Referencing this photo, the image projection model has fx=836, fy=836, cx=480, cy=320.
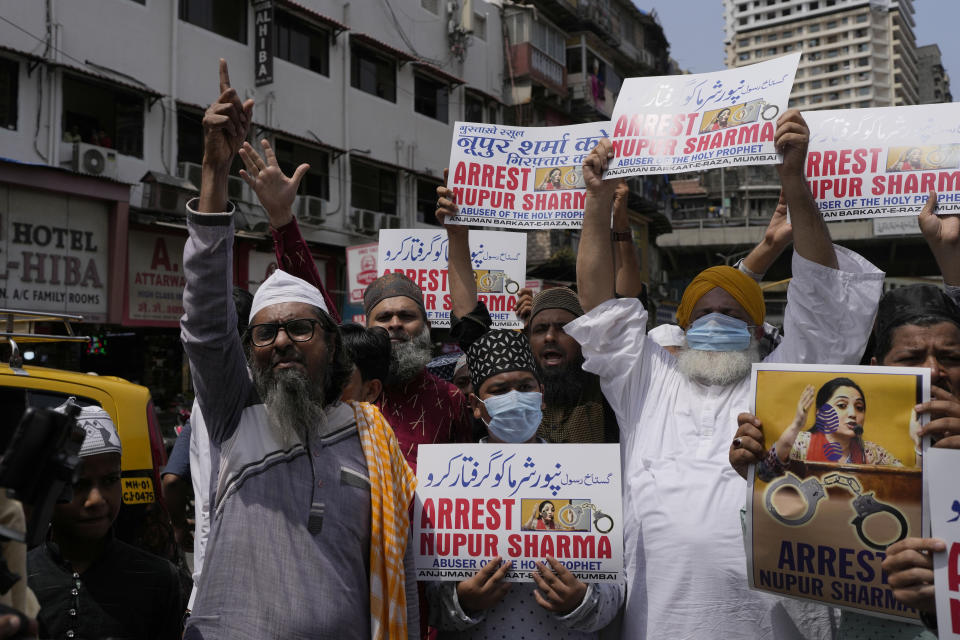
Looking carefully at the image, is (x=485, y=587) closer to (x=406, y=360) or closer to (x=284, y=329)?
(x=284, y=329)

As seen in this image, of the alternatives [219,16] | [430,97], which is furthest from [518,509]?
[430,97]

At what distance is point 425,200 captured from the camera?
22.3 meters

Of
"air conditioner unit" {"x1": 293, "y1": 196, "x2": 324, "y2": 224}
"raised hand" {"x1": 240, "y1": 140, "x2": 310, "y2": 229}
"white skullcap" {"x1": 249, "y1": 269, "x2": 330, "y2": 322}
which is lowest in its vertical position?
"white skullcap" {"x1": 249, "y1": 269, "x2": 330, "y2": 322}

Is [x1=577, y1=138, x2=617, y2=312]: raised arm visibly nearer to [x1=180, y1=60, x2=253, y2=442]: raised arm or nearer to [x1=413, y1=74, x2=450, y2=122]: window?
[x1=180, y1=60, x2=253, y2=442]: raised arm

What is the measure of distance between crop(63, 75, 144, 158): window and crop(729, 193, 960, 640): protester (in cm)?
1424

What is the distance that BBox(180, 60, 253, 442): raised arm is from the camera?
225 cm

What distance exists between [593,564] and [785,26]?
445 feet

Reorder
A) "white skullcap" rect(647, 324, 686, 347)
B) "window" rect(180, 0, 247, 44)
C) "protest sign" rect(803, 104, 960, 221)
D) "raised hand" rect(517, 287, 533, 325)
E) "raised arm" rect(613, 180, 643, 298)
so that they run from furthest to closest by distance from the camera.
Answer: "window" rect(180, 0, 247, 44) < "raised hand" rect(517, 287, 533, 325) < "white skullcap" rect(647, 324, 686, 347) < "raised arm" rect(613, 180, 643, 298) < "protest sign" rect(803, 104, 960, 221)

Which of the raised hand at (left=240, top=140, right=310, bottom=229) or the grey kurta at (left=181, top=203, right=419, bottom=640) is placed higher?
the raised hand at (left=240, top=140, right=310, bottom=229)

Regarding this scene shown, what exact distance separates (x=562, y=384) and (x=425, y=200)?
1903 centimetres

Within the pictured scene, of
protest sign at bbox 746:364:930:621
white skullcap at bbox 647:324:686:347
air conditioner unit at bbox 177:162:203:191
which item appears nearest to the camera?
protest sign at bbox 746:364:930:621

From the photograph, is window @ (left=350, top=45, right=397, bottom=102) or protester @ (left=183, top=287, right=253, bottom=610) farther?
window @ (left=350, top=45, right=397, bottom=102)

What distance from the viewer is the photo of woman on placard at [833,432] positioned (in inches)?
87.3

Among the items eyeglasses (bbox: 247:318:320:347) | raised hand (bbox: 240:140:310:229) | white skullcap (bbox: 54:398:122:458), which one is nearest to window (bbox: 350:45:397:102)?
raised hand (bbox: 240:140:310:229)
